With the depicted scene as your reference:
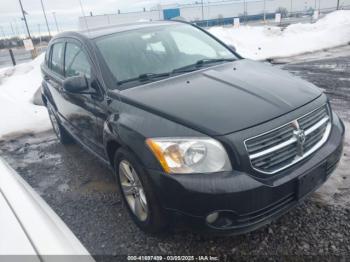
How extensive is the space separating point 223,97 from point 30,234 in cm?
179

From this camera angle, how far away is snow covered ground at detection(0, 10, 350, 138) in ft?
21.8

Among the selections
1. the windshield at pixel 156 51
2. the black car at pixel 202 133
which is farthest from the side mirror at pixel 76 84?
the windshield at pixel 156 51

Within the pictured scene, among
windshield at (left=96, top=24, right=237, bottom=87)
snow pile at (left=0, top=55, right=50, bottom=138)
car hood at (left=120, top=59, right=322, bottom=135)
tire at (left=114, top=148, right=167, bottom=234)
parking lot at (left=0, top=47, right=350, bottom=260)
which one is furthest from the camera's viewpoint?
snow pile at (left=0, top=55, right=50, bottom=138)

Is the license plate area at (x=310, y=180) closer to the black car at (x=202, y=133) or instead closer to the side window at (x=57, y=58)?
the black car at (x=202, y=133)

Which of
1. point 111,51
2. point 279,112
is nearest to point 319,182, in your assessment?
point 279,112

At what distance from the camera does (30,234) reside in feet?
4.30

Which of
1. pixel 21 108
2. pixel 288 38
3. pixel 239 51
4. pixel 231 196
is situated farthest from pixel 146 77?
pixel 288 38

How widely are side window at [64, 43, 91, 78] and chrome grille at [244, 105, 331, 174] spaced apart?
1.99 m

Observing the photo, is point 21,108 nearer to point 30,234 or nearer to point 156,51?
point 156,51

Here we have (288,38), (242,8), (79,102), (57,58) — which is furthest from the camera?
(242,8)

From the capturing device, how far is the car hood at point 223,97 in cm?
233

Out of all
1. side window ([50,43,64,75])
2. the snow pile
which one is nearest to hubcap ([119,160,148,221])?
side window ([50,43,64,75])

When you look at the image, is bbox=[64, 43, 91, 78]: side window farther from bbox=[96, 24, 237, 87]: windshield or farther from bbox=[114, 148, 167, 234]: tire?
bbox=[114, 148, 167, 234]: tire

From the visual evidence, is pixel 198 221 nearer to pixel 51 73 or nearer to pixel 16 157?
pixel 51 73
